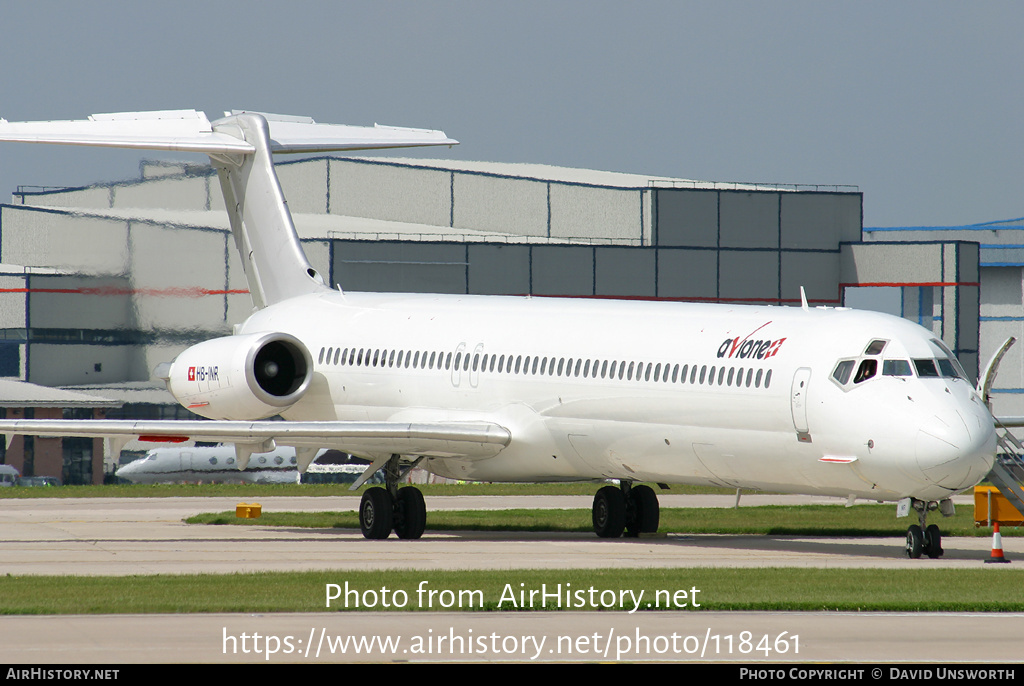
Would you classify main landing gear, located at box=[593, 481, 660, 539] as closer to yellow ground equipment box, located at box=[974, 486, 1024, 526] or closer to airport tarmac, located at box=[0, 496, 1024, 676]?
airport tarmac, located at box=[0, 496, 1024, 676]

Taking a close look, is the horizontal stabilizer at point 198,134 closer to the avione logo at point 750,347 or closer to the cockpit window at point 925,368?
the avione logo at point 750,347

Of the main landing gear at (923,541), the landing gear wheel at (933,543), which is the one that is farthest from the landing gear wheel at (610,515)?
the landing gear wheel at (933,543)

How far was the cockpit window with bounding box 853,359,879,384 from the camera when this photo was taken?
68.2 feet

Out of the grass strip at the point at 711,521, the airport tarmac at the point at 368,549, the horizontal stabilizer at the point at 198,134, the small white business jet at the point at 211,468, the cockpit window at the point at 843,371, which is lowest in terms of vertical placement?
the small white business jet at the point at 211,468

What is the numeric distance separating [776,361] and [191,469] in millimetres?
45725

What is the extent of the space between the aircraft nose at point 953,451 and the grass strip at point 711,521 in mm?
6982

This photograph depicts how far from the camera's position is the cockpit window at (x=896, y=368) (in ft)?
67.9

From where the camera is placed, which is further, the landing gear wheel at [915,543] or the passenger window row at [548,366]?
the passenger window row at [548,366]

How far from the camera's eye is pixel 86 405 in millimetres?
52688

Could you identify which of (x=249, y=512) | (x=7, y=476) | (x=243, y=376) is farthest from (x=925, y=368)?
(x=7, y=476)

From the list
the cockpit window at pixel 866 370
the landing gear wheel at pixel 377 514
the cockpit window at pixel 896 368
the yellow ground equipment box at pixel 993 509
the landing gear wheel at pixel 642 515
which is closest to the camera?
the cockpit window at pixel 896 368

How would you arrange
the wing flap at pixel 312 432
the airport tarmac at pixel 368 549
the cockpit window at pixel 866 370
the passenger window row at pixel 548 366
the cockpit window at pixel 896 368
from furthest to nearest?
the wing flap at pixel 312 432, the passenger window row at pixel 548 366, the cockpit window at pixel 866 370, the cockpit window at pixel 896 368, the airport tarmac at pixel 368 549

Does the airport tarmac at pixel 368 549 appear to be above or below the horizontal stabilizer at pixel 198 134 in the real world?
below

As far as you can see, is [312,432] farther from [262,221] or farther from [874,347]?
[874,347]
